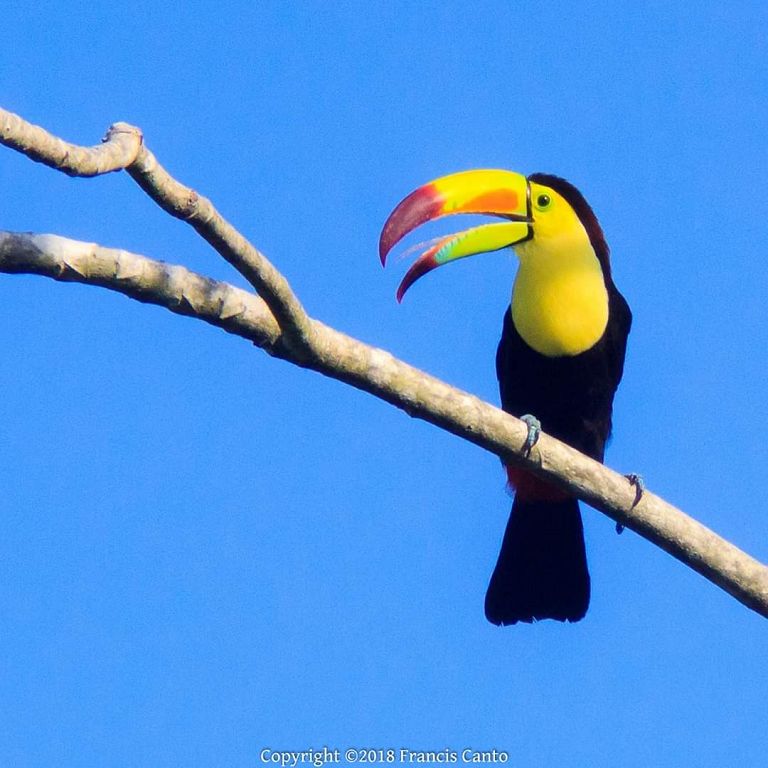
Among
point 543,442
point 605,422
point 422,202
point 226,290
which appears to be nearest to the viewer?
point 226,290

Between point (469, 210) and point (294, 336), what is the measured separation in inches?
116

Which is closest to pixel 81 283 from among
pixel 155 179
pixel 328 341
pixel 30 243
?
pixel 30 243

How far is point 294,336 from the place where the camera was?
413 centimetres

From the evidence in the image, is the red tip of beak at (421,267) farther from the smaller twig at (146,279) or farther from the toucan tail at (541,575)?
the smaller twig at (146,279)

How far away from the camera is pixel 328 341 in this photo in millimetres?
4258

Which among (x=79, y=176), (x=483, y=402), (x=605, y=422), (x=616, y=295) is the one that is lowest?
(x=79, y=176)

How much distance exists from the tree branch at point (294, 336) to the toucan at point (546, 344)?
1.78 meters

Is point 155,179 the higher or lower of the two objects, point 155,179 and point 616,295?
the lower

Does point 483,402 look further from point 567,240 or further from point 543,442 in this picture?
point 567,240

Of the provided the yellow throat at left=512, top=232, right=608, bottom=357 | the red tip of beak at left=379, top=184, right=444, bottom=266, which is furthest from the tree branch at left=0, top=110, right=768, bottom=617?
the yellow throat at left=512, top=232, right=608, bottom=357

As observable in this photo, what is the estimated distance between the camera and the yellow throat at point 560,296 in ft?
22.6

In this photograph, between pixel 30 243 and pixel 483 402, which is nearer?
pixel 30 243

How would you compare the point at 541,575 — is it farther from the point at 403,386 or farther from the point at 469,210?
the point at 403,386

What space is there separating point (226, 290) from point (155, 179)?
1.91ft
